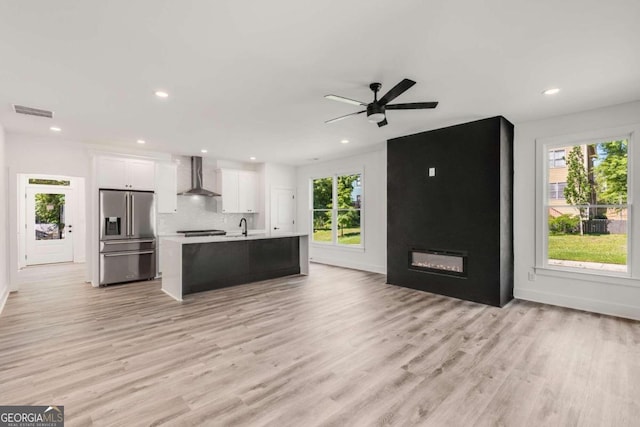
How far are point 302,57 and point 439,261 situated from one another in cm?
376

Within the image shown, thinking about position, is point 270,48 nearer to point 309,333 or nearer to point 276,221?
point 309,333

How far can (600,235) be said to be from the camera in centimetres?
404

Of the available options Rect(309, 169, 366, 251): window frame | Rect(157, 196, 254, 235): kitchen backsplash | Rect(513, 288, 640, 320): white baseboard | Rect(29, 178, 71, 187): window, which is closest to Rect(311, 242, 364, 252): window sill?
Rect(309, 169, 366, 251): window frame

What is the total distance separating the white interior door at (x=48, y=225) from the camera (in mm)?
7410

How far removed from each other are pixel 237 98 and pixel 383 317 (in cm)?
322

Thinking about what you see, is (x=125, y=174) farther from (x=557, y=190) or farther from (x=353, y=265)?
(x=557, y=190)

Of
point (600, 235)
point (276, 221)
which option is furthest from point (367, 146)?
point (600, 235)

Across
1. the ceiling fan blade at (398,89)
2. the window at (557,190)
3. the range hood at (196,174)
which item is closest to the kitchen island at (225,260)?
Answer: the range hood at (196,174)

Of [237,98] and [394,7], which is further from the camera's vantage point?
[237,98]

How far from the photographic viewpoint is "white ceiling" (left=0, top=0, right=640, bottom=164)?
1998 millimetres

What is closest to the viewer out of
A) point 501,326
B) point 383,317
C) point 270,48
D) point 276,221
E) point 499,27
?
point 499,27

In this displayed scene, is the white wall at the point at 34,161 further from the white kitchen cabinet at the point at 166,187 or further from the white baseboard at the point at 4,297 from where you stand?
the white kitchen cabinet at the point at 166,187

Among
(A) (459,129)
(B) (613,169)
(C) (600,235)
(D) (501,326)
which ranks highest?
(A) (459,129)

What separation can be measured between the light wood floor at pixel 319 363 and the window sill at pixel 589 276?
470mm
